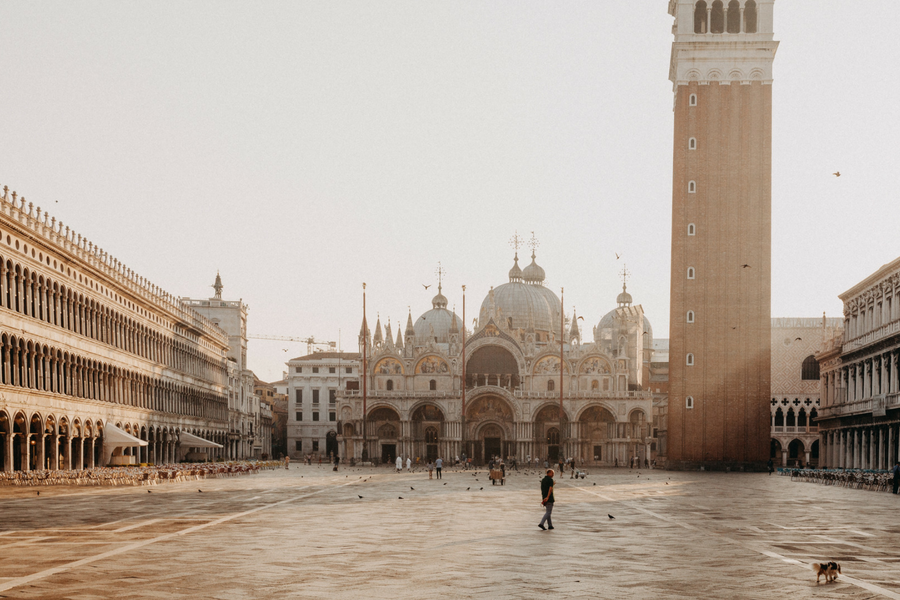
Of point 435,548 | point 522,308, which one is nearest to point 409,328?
point 522,308

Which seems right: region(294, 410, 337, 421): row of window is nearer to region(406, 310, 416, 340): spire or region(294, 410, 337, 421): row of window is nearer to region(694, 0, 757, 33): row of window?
region(406, 310, 416, 340): spire

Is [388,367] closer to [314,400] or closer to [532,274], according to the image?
[532,274]

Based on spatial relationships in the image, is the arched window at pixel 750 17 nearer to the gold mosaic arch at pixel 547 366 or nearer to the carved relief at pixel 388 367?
the gold mosaic arch at pixel 547 366

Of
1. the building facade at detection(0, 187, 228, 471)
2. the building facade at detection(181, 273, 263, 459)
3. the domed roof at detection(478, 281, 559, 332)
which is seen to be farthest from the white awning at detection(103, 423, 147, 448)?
the domed roof at detection(478, 281, 559, 332)

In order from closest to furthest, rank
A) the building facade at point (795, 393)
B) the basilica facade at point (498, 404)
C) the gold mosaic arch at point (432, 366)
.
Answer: the basilica facade at point (498, 404), the gold mosaic arch at point (432, 366), the building facade at point (795, 393)

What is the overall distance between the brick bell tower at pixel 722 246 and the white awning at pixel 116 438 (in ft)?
104

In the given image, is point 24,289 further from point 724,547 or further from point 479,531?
point 724,547

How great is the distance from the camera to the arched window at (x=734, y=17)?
64.9m

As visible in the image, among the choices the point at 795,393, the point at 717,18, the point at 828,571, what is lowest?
the point at 795,393

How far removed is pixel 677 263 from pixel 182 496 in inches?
1546

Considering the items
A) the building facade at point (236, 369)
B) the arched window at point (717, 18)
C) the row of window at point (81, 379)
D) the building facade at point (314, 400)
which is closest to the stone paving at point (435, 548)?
the row of window at point (81, 379)

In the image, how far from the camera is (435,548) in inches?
694

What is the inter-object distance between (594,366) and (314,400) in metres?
39.4

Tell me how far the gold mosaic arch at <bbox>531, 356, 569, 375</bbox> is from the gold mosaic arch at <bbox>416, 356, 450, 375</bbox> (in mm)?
7304
